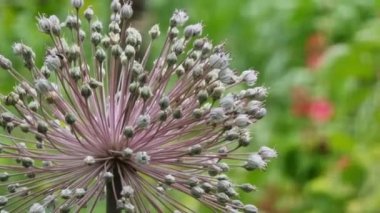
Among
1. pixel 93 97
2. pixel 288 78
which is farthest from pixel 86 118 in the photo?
pixel 288 78

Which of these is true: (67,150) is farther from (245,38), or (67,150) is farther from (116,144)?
(245,38)

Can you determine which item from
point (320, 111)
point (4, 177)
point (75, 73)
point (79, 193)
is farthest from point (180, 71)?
point (320, 111)

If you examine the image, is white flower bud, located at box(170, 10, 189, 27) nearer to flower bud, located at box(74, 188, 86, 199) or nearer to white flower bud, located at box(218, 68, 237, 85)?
white flower bud, located at box(218, 68, 237, 85)

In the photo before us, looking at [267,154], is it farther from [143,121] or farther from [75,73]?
[75,73]

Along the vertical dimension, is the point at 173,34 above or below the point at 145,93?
above

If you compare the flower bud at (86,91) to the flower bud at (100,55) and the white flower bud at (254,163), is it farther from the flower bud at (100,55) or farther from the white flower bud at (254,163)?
the white flower bud at (254,163)
